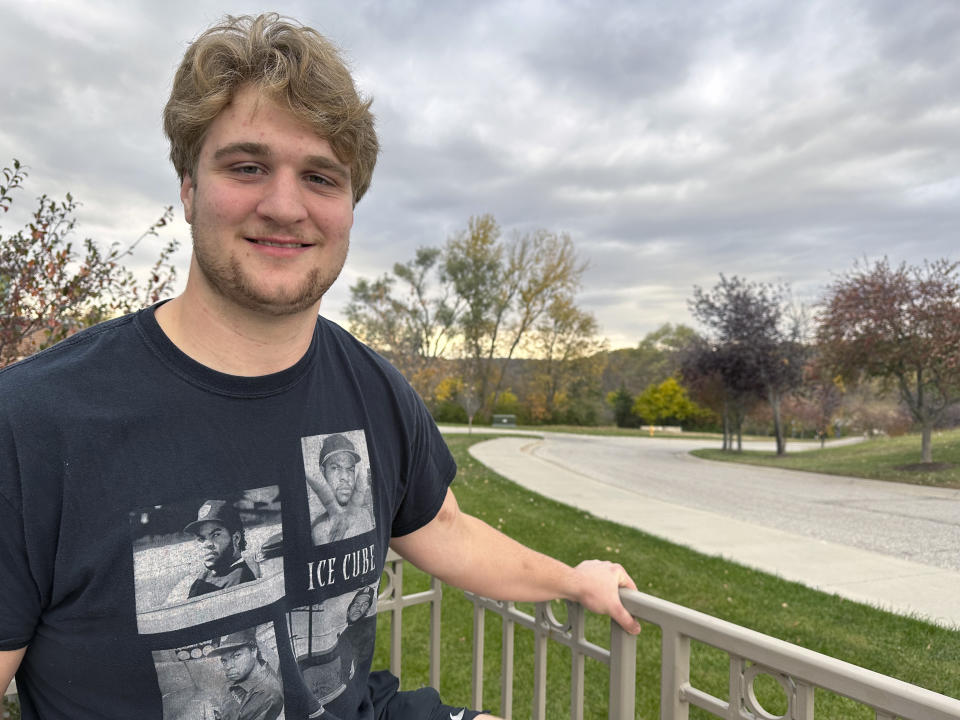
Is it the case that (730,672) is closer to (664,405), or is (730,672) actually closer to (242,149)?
(242,149)

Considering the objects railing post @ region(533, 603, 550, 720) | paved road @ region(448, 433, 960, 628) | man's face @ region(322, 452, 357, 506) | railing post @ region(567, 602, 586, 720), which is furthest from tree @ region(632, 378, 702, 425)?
man's face @ region(322, 452, 357, 506)

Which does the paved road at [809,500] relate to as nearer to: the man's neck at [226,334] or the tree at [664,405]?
the man's neck at [226,334]

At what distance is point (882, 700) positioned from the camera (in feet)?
3.73

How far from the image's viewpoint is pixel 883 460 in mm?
15016

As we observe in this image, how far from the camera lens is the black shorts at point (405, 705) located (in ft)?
5.25

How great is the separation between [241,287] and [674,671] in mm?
1239

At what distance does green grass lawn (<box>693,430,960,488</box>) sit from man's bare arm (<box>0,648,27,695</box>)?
13.7 m

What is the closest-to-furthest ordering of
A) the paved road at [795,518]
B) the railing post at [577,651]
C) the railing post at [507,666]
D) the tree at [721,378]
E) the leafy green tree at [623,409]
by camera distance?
the railing post at [577,651], the railing post at [507,666], the paved road at [795,518], the tree at [721,378], the leafy green tree at [623,409]

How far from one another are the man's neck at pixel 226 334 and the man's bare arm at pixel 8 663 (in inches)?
21.8

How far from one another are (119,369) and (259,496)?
1.11 feet

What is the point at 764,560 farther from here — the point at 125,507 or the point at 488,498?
the point at 125,507

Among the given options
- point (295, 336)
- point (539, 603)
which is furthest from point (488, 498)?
point (295, 336)

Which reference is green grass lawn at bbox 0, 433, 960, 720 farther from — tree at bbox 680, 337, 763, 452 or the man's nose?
tree at bbox 680, 337, 763, 452

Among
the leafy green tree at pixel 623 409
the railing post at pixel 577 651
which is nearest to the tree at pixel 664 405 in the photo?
the leafy green tree at pixel 623 409
